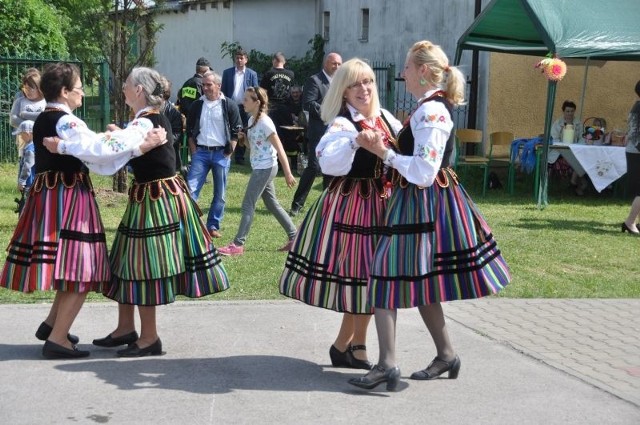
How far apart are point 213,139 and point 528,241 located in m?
3.41

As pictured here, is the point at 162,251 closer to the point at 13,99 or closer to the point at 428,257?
the point at 428,257

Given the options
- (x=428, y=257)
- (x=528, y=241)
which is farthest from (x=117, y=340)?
(x=528, y=241)

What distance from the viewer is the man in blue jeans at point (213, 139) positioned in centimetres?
1041

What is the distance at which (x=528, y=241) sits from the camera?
10.8m

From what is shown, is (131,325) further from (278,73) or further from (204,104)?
(278,73)

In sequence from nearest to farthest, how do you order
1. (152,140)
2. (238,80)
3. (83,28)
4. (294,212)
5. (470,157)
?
(152,140), (294,212), (83,28), (470,157), (238,80)

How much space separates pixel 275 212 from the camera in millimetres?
9742

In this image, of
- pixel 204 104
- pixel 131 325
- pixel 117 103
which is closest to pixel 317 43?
pixel 117 103

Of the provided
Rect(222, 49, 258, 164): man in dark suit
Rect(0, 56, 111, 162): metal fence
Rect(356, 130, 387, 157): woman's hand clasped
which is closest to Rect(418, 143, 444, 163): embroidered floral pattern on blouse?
Rect(356, 130, 387, 157): woman's hand clasped

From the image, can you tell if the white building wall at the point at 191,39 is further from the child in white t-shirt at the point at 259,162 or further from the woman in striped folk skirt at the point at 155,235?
the woman in striped folk skirt at the point at 155,235

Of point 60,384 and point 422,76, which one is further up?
point 422,76

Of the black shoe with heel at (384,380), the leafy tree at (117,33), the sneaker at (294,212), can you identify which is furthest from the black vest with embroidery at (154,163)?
the leafy tree at (117,33)

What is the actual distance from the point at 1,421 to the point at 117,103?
911cm

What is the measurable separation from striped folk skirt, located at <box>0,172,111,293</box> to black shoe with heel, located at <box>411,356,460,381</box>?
1872mm
